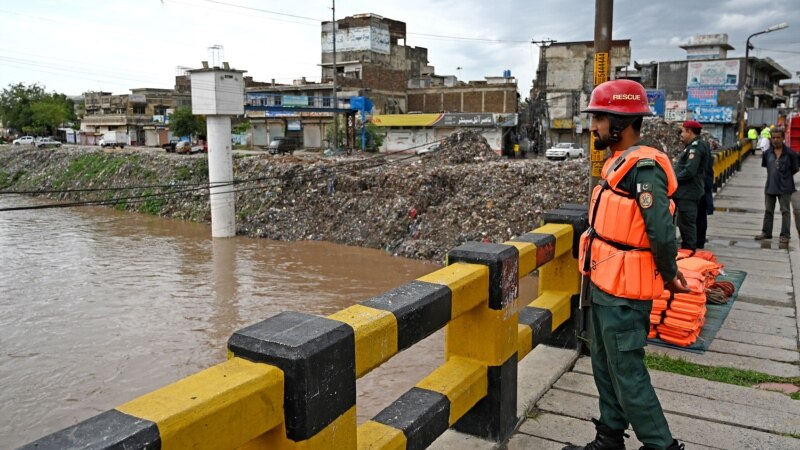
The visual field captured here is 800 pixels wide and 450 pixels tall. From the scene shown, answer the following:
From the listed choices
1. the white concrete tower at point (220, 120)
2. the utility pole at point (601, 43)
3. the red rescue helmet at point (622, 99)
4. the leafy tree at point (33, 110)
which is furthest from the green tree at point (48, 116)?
the red rescue helmet at point (622, 99)

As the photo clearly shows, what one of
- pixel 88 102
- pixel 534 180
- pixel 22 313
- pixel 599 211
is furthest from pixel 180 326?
pixel 88 102

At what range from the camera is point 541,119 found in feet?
148

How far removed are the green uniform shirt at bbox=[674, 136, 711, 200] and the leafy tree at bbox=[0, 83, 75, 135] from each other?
7201 centimetres

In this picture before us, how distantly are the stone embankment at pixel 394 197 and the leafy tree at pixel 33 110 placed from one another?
1871 inches

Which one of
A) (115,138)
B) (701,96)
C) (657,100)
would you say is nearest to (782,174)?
(657,100)

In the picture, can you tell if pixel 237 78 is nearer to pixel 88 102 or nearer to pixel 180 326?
pixel 180 326

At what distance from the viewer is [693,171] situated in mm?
6906

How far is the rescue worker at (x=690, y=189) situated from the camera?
A: 22.5 feet

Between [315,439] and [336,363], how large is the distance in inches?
9.0

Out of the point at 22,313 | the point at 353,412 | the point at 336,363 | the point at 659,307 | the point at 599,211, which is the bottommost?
the point at 22,313

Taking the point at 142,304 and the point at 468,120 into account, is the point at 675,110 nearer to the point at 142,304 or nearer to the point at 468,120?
the point at 468,120

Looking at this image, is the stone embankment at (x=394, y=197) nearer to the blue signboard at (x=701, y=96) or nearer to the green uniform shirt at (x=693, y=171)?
the green uniform shirt at (x=693, y=171)

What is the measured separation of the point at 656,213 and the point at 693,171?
498cm

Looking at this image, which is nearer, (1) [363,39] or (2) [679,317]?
(2) [679,317]
